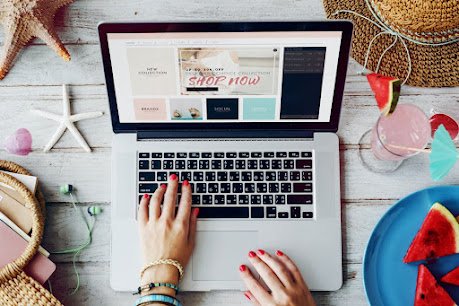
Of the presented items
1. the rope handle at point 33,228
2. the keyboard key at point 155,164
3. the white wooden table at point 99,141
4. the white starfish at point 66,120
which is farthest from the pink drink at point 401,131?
the rope handle at point 33,228

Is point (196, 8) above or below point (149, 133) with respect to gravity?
above

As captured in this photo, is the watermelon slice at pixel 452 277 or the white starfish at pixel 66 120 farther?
the white starfish at pixel 66 120

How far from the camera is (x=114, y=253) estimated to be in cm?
103

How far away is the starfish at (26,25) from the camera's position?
1.03 metres

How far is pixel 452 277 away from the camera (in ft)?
3.19

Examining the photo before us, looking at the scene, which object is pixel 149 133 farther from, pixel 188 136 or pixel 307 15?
pixel 307 15

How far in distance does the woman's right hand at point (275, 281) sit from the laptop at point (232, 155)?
0.02m

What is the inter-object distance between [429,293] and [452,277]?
2.6 inches

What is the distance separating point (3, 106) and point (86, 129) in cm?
22

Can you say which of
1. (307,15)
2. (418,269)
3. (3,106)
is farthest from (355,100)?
(3,106)

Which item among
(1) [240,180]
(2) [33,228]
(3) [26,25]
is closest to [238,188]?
(1) [240,180]

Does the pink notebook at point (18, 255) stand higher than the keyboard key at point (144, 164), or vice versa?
the keyboard key at point (144, 164)

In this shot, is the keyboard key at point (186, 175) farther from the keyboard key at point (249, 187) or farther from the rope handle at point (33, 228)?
the rope handle at point (33, 228)

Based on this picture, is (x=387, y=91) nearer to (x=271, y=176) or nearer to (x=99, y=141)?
(x=271, y=176)
